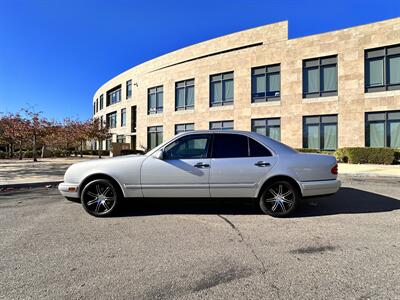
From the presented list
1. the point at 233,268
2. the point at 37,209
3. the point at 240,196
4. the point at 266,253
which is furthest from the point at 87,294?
the point at 37,209

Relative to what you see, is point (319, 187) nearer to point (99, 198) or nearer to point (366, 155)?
point (99, 198)

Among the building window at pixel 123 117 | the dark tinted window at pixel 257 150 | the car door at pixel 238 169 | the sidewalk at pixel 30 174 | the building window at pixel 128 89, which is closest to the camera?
the car door at pixel 238 169

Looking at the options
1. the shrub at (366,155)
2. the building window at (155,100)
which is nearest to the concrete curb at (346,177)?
the shrub at (366,155)

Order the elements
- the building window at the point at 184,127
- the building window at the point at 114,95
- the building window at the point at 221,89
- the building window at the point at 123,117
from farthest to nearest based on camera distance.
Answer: the building window at the point at 114,95 → the building window at the point at 123,117 → the building window at the point at 184,127 → the building window at the point at 221,89

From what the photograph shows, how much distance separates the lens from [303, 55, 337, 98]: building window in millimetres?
19516

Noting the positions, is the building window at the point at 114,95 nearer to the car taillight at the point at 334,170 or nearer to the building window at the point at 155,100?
the building window at the point at 155,100

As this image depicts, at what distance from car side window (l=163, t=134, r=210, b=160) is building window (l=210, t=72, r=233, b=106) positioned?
18.7 meters

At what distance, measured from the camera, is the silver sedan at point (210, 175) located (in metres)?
5.17

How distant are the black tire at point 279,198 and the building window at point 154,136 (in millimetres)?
23245

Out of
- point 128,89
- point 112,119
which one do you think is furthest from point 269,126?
point 112,119

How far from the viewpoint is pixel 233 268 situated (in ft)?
10.4

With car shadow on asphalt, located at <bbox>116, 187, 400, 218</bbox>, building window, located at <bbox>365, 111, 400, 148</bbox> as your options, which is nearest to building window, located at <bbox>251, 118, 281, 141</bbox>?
building window, located at <bbox>365, 111, 400, 148</bbox>

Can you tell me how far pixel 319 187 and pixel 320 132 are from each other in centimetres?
1604

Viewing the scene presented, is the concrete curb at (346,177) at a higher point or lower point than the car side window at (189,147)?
lower
